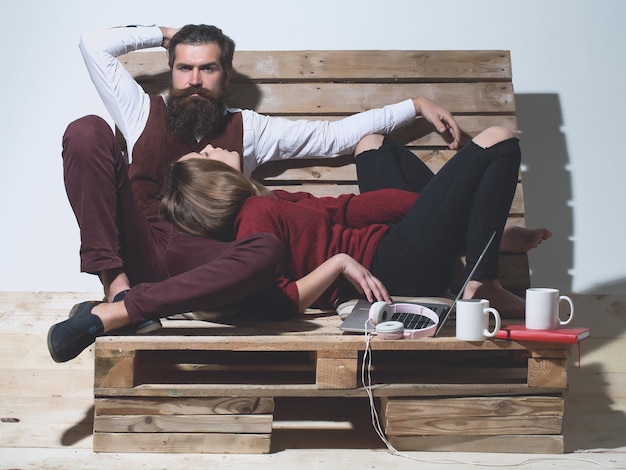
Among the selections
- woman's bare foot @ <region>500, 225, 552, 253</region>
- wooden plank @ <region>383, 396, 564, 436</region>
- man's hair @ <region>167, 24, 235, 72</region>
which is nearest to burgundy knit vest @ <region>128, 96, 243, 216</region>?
man's hair @ <region>167, 24, 235, 72</region>

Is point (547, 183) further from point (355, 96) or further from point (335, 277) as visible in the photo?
point (335, 277)

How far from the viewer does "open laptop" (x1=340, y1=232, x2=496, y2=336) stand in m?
2.21

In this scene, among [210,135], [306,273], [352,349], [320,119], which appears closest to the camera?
[352,349]

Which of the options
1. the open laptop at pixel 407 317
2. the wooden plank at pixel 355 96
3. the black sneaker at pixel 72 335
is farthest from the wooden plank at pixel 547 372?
the wooden plank at pixel 355 96

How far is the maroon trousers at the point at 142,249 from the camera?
7.08 feet

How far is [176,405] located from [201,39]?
1364mm

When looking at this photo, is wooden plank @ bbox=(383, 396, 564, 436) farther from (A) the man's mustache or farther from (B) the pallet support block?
(A) the man's mustache

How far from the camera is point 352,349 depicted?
7.09 ft

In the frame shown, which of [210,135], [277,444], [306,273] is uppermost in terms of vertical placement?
[210,135]

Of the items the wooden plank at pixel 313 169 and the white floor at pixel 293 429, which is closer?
the white floor at pixel 293 429

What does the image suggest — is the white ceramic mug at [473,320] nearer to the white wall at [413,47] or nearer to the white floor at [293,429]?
the white floor at [293,429]

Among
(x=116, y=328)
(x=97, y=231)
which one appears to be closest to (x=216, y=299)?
(x=116, y=328)

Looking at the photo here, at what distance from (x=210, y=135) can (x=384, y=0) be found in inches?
41.8

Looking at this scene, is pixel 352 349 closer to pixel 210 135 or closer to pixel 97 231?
pixel 97 231
